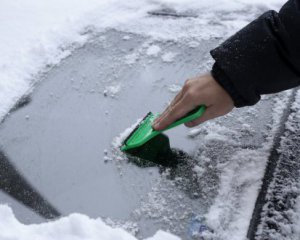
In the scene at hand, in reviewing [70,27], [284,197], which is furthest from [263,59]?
[70,27]

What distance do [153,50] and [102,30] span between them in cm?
38

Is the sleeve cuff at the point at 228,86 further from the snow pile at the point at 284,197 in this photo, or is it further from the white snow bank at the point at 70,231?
the white snow bank at the point at 70,231

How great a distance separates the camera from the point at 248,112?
142cm

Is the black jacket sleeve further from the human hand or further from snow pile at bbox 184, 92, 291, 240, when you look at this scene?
snow pile at bbox 184, 92, 291, 240

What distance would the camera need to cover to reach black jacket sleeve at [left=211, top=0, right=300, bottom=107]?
1.10 m

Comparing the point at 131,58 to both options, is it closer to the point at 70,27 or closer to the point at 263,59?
the point at 70,27

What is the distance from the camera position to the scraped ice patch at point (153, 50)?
5.91 feet

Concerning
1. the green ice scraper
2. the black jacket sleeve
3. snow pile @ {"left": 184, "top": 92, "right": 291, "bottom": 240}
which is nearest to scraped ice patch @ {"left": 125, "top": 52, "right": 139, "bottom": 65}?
the green ice scraper

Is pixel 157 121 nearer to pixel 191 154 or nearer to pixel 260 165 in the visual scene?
pixel 191 154

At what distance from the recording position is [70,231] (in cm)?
112

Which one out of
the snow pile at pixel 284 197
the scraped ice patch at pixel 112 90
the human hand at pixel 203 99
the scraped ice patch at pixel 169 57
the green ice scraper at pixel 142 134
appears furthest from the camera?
the scraped ice patch at pixel 169 57

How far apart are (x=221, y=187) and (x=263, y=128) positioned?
0.30m

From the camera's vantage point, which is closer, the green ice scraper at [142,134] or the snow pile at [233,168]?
the snow pile at [233,168]

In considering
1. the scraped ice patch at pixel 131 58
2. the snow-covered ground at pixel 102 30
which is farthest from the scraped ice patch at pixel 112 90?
the scraped ice patch at pixel 131 58
